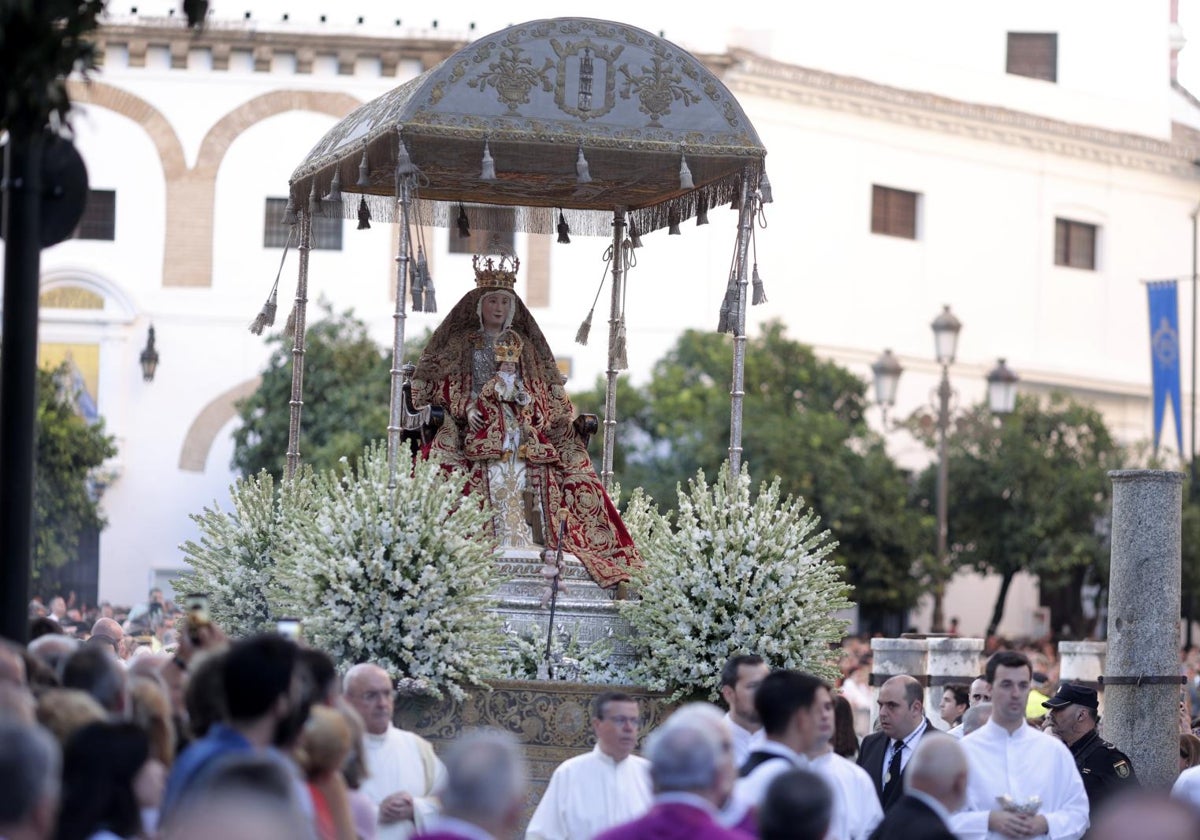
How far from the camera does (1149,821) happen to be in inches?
205

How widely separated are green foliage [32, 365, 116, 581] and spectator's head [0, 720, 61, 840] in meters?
26.5

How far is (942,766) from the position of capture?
290 inches

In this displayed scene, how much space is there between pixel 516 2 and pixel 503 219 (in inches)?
904

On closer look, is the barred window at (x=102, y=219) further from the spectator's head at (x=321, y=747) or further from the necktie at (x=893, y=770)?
the spectator's head at (x=321, y=747)

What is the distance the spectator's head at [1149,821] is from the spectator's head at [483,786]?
155 cm

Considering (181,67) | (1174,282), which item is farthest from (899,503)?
(181,67)

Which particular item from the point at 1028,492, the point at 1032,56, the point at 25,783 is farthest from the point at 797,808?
the point at 1032,56

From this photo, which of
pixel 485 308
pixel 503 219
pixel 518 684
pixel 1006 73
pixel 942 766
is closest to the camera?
pixel 942 766

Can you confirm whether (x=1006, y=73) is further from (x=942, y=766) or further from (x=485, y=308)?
(x=942, y=766)

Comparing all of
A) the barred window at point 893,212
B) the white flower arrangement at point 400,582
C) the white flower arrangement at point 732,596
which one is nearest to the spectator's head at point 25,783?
the white flower arrangement at point 400,582

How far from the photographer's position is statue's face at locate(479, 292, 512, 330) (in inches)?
563

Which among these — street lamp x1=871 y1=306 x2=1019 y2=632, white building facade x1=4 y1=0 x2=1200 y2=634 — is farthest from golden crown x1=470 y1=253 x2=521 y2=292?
white building facade x1=4 y1=0 x2=1200 y2=634

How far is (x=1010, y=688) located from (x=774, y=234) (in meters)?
28.3

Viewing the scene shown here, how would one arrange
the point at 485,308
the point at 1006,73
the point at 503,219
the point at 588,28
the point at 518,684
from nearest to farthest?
the point at 518,684, the point at 588,28, the point at 485,308, the point at 503,219, the point at 1006,73
